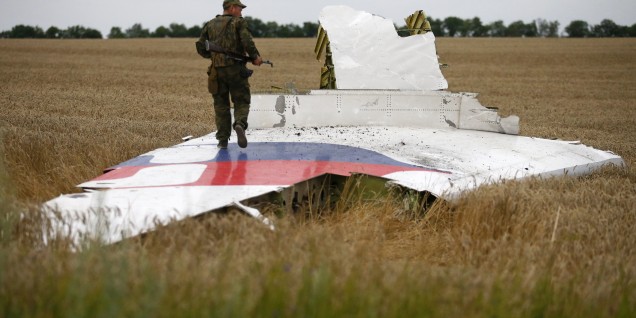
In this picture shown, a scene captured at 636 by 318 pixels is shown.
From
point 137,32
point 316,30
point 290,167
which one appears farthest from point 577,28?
point 290,167

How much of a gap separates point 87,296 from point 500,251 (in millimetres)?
2534

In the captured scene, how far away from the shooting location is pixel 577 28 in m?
73.2

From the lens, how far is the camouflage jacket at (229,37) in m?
7.75

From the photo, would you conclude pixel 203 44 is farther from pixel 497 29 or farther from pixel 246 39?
pixel 497 29

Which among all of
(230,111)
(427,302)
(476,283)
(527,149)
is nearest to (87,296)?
(427,302)

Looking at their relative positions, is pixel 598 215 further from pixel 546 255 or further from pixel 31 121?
pixel 31 121

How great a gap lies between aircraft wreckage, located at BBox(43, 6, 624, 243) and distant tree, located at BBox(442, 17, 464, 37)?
200ft

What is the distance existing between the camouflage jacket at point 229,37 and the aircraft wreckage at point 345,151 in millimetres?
814

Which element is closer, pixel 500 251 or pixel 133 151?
pixel 500 251

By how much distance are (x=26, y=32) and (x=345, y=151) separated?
61.0 metres

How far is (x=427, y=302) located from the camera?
334cm

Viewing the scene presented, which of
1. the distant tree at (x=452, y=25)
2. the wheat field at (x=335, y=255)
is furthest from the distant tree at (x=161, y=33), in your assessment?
the wheat field at (x=335, y=255)

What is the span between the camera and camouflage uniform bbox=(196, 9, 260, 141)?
25.5 feet

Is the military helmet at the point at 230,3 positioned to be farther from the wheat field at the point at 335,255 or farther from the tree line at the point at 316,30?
the tree line at the point at 316,30
